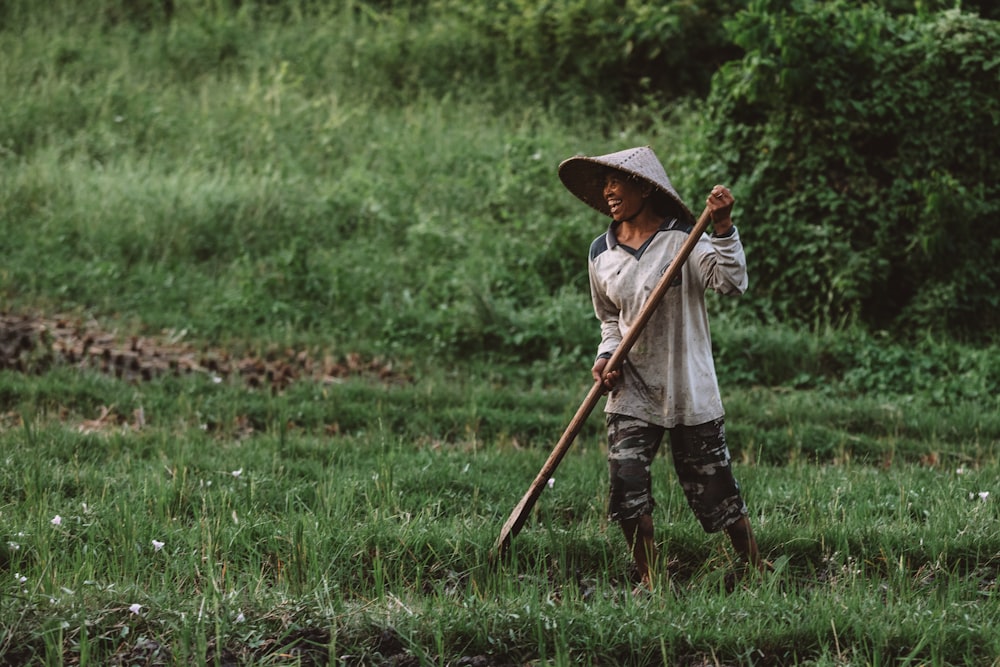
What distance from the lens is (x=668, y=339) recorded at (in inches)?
173

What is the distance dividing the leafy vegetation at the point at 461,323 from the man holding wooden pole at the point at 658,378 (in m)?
0.25

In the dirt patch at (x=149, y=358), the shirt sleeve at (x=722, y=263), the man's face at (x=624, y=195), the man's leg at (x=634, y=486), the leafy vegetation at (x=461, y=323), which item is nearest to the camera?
the leafy vegetation at (x=461, y=323)

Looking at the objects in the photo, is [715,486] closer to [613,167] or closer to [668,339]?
[668,339]

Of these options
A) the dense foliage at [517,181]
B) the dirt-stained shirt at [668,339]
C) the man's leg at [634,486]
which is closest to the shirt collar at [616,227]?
the dirt-stained shirt at [668,339]

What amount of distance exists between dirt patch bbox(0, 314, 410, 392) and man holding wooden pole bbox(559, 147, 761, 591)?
4.00 metres

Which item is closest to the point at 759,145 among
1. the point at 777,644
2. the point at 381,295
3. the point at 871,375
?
the point at 871,375

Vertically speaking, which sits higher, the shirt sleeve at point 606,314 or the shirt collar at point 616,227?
the shirt collar at point 616,227

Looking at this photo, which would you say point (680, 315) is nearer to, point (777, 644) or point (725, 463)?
point (725, 463)

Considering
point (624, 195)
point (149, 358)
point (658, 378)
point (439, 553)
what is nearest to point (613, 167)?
point (624, 195)

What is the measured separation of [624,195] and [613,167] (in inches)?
6.7

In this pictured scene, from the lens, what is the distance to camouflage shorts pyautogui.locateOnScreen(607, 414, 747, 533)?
4297 millimetres

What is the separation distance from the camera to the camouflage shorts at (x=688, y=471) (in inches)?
169

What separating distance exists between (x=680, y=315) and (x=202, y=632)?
7.17 ft

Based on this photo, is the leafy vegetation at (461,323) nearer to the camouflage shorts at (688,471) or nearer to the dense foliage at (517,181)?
the dense foliage at (517,181)
